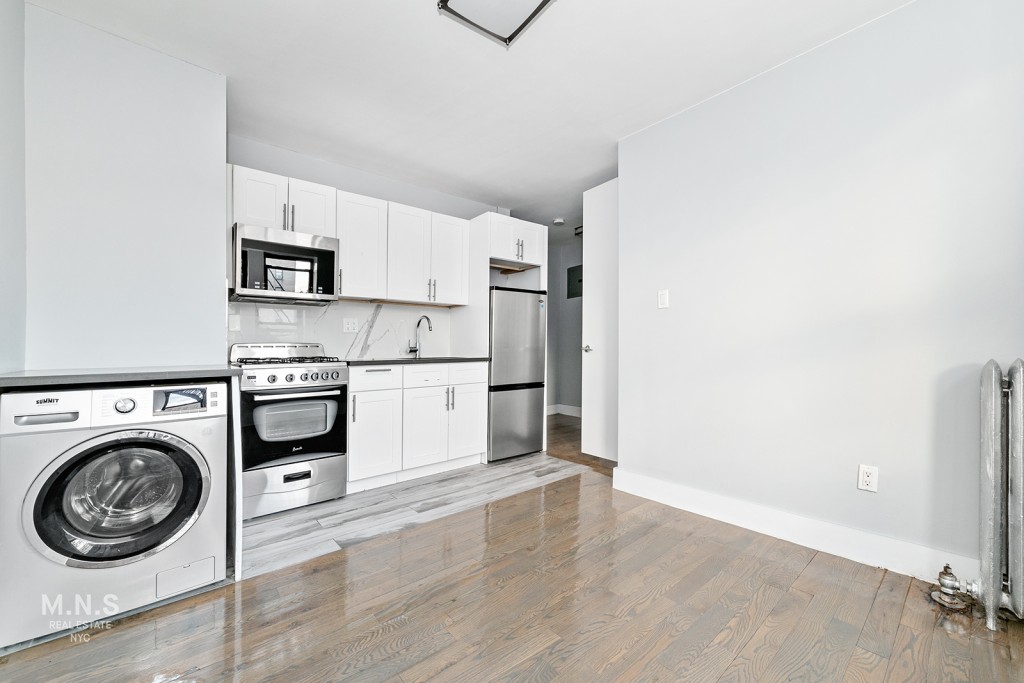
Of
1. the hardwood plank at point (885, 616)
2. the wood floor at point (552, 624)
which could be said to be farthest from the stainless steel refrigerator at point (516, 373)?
the hardwood plank at point (885, 616)

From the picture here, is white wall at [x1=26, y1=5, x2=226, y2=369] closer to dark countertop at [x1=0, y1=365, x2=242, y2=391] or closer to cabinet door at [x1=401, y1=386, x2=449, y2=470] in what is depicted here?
dark countertop at [x1=0, y1=365, x2=242, y2=391]

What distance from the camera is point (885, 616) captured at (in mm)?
1605

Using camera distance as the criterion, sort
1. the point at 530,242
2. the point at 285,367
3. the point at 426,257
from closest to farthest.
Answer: the point at 285,367 → the point at 426,257 → the point at 530,242

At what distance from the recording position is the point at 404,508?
2.66 m

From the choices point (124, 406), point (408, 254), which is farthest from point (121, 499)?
point (408, 254)

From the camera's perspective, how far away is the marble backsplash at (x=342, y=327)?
124 inches

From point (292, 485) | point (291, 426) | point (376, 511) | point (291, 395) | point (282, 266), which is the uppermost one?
point (282, 266)

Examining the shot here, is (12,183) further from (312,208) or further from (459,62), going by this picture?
(459,62)

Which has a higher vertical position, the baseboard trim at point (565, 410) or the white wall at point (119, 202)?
the white wall at point (119, 202)

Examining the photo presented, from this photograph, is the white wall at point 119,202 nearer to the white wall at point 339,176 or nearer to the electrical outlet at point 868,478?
the white wall at point 339,176

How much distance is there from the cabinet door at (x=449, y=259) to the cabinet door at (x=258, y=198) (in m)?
1.23

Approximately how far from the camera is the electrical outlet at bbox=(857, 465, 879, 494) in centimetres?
195

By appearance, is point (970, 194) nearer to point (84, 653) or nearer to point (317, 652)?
point (317, 652)

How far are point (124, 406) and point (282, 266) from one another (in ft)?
5.29
